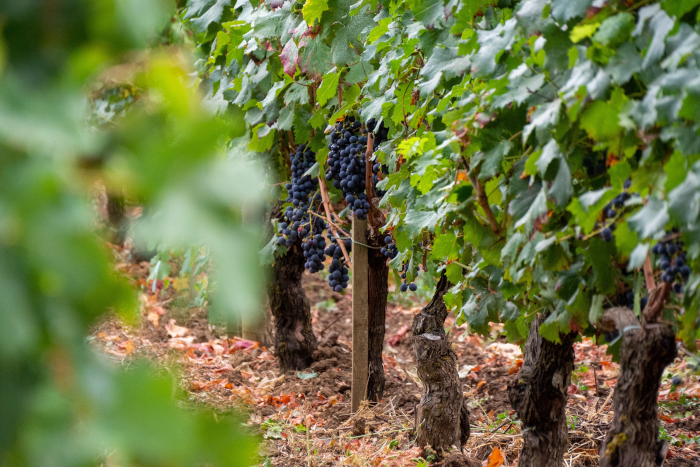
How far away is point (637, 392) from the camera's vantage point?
1822mm

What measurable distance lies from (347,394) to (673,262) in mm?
3024

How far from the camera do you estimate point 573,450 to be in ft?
10.2

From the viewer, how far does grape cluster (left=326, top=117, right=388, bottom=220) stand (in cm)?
335

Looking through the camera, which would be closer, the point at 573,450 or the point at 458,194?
the point at 458,194

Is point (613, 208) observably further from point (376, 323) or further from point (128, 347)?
point (128, 347)

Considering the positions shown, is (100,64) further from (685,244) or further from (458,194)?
(458,194)

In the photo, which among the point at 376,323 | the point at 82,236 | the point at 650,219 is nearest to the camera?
the point at 82,236

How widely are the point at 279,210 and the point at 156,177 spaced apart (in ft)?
13.5

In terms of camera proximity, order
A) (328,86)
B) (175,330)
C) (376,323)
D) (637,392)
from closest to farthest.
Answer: (637,392) → (328,86) → (376,323) → (175,330)

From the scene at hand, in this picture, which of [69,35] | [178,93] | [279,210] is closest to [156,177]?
[178,93]

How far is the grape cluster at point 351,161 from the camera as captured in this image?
335 centimetres

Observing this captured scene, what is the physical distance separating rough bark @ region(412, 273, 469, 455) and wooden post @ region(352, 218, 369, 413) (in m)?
0.62

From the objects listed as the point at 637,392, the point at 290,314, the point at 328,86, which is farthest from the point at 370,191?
the point at 637,392

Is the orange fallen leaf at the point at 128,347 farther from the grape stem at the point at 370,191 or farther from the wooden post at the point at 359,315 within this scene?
the grape stem at the point at 370,191
